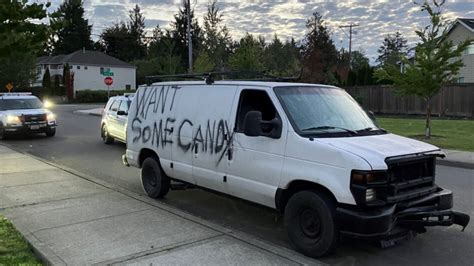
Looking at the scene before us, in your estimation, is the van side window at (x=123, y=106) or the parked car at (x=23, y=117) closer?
the van side window at (x=123, y=106)

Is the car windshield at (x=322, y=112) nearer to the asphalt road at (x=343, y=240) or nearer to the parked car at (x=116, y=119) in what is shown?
the asphalt road at (x=343, y=240)

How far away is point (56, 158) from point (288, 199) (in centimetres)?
948

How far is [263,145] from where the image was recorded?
226 inches

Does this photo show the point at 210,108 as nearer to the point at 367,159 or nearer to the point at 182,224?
the point at 182,224

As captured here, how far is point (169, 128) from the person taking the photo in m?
7.38

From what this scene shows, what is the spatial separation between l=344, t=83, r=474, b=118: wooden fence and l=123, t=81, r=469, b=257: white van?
21786 mm

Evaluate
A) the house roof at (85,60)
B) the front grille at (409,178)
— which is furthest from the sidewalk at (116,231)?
the house roof at (85,60)

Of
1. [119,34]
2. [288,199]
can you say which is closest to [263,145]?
[288,199]

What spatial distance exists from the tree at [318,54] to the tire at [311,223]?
33623 millimetres

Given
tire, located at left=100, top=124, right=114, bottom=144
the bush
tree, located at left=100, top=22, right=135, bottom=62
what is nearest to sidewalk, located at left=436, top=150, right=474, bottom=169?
tire, located at left=100, top=124, right=114, bottom=144

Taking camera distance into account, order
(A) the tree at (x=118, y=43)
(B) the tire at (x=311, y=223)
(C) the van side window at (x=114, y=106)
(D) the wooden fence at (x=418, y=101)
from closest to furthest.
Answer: (B) the tire at (x=311, y=223) < (C) the van side window at (x=114, y=106) < (D) the wooden fence at (x=418, y=101) < (A) the tree at (x=118, y=43)

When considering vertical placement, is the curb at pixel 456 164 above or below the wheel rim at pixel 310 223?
below

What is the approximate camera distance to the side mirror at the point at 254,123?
18.0 feet

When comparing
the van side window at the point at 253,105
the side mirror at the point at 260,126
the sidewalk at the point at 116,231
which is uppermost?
the van side window at the point at 253,105
